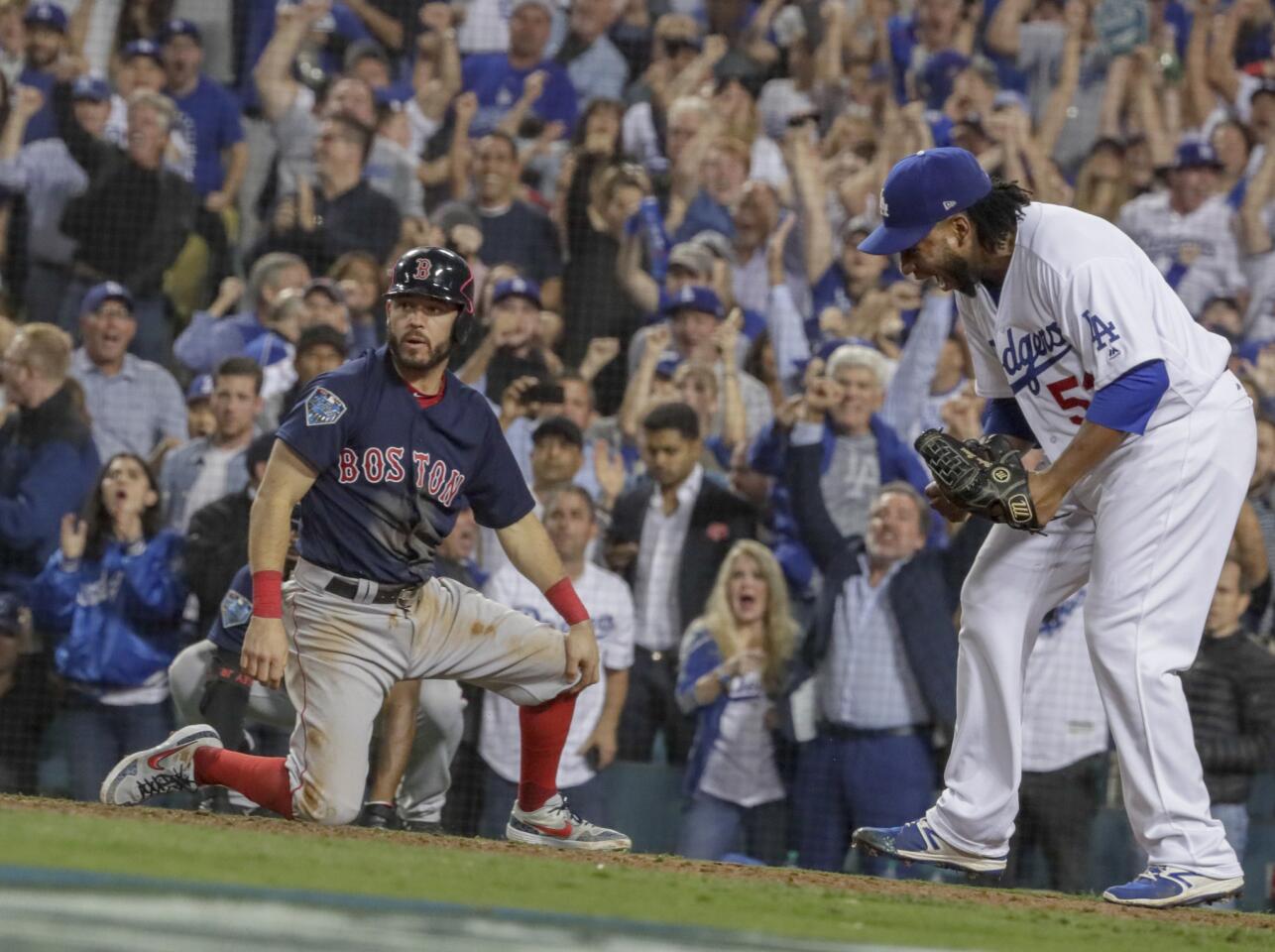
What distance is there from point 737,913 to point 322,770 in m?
1.39

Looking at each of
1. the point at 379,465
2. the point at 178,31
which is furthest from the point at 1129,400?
the point at 178,31

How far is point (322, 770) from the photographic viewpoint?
177 inches

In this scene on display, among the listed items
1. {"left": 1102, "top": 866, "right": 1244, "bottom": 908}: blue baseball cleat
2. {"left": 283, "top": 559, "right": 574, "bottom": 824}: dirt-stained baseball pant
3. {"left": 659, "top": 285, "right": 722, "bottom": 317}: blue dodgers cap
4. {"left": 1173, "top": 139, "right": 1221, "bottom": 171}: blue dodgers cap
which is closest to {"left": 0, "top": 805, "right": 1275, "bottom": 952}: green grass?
{"left": 1102, "top": 866, "right": 1244, "bottom": 908}: blue baseball cleat

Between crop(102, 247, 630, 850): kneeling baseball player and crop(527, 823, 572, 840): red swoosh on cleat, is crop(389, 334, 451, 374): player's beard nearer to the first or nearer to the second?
crop(102, 247, 630, 850): kneeling baseball player

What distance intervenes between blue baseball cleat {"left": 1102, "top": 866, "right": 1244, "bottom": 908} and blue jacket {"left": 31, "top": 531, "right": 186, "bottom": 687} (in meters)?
4.03

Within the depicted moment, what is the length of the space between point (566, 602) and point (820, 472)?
261cm

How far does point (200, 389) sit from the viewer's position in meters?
7.63

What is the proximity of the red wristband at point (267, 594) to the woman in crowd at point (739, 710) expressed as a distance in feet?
8.41

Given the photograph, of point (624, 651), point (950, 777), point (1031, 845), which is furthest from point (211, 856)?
point (1031, 845)

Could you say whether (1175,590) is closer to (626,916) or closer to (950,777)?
(950,777)

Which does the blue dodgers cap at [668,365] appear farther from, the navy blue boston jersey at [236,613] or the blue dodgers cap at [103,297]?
the navy blue boston jersey at [236,613]

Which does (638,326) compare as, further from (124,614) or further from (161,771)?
(161,771)

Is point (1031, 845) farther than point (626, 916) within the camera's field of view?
Yes

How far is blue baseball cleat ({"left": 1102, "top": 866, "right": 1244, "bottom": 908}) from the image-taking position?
396 centimetres
